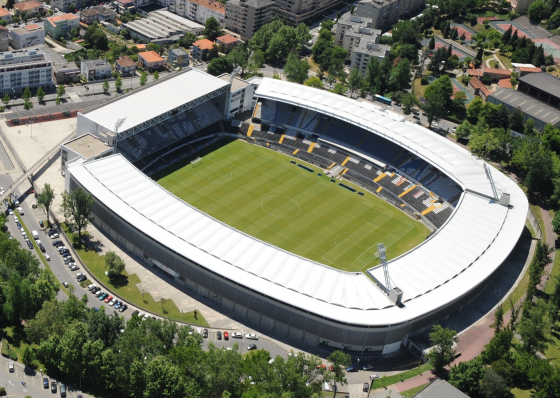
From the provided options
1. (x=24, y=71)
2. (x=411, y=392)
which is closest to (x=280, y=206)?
(x=411, y=392)

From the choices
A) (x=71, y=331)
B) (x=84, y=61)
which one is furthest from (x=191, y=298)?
(x=84, y=61)

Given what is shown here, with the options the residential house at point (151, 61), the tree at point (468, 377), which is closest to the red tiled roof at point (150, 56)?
the residential house at point (151, 61)

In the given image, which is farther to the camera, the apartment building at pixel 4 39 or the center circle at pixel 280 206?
the apartment building at pixel 4 39

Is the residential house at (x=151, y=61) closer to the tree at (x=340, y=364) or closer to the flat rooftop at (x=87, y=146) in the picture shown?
the flat rooftop at (x=87, y=146)

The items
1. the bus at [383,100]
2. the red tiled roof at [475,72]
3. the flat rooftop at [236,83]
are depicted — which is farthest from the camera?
the red tiled roof at [475,72]

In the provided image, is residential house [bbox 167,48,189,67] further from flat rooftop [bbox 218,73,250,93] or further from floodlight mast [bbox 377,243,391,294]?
floodlight mast [bbox 377,243,391,294]

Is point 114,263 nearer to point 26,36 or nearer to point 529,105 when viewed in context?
point 26,36

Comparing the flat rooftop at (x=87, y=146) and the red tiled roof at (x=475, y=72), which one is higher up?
the red tiled roof at (x=475, y=72)
